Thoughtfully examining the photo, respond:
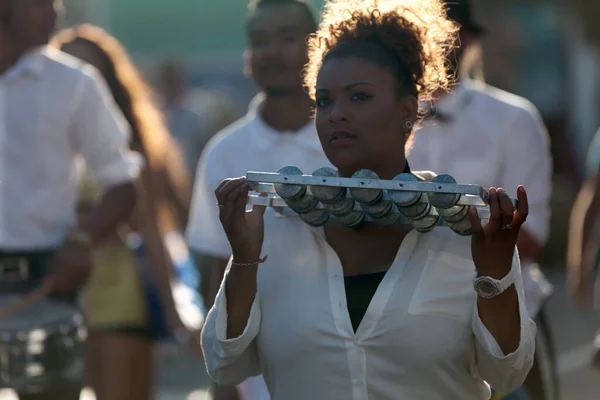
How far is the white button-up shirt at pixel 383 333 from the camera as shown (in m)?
A: 3.86

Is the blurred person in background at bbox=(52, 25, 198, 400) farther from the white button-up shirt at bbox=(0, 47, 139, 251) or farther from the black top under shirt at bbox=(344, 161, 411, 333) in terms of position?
the black top under shirt at bbox=(344, 161, 411, 333)

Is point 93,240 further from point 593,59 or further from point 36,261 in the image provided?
point 593,59

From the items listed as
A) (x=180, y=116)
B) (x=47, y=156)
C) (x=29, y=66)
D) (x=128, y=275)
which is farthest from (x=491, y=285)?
(x=180, y=116)

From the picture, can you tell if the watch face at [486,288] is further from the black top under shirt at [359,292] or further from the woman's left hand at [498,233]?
the black top under shirt at [359,292]

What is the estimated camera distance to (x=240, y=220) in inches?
150

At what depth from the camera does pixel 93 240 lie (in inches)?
241

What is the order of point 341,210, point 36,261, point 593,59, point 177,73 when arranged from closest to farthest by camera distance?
point 341,210 → point 36,261 → point 177,73 → point 593,59

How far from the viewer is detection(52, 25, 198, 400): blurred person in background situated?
268 inches

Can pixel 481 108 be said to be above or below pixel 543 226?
above

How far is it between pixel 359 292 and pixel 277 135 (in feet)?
6.13

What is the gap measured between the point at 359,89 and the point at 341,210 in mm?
402

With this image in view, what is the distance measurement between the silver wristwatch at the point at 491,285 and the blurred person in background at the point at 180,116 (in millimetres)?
11406

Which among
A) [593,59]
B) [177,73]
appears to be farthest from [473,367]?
[593,59]

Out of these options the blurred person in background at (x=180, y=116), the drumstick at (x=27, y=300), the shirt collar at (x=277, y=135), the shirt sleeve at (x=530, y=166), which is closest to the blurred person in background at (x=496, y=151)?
the shirt sleeve at (x=530, y=166)
